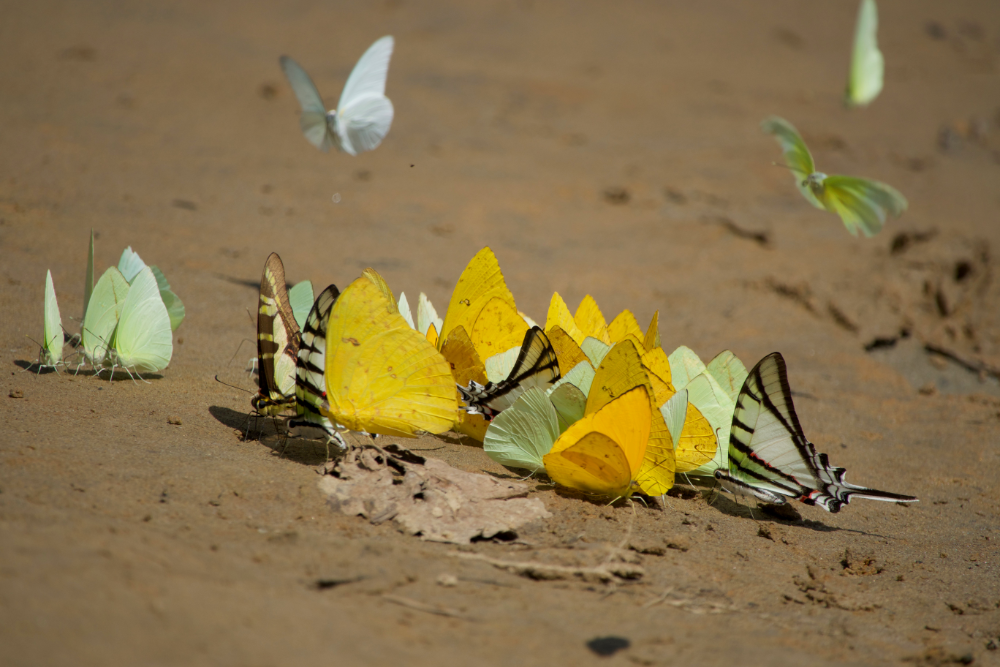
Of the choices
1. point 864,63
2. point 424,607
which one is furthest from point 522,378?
point 864,63

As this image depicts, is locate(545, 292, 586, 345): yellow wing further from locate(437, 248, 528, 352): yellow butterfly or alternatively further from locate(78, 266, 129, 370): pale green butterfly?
locate(78, 266, 129, 370): pale green butterfly

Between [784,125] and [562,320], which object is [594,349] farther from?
[784,125]

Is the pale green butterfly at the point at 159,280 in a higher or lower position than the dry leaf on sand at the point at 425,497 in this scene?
higher

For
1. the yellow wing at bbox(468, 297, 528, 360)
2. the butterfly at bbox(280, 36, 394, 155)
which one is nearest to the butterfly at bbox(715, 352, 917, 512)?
the yellow wing at bbox(468, 297, 528, 360)

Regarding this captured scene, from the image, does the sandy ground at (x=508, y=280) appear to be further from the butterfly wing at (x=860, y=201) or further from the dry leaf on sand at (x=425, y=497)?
the butterfly wing at (x=860, y=201)

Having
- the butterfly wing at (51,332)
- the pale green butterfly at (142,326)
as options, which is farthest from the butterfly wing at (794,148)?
the butterfly wing at (51,332)

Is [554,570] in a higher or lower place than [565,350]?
lower
